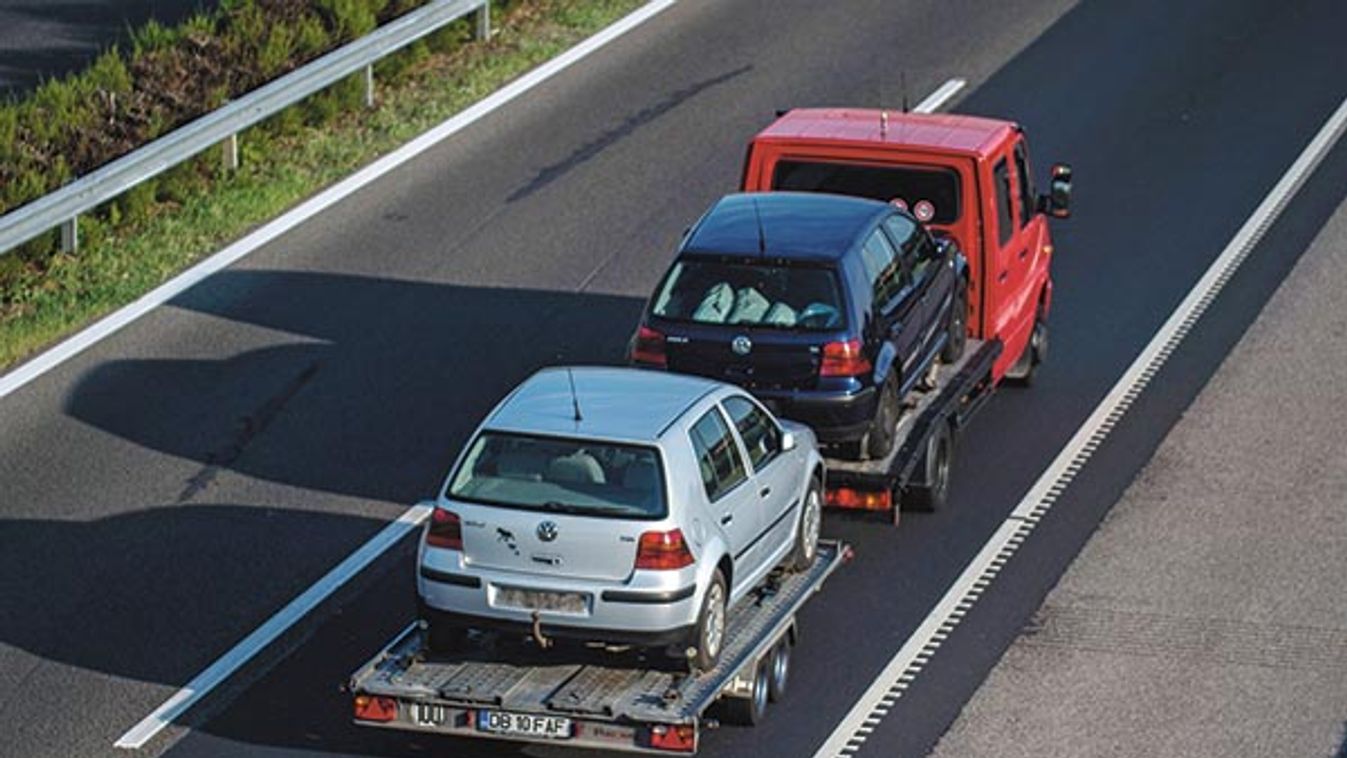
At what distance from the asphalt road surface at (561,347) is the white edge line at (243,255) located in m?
0.13

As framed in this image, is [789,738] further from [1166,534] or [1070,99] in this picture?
[1070,99]

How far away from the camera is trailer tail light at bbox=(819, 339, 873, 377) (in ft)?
60.1

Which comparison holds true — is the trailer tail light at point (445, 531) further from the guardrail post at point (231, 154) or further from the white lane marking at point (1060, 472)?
the guardrail post at point (231, 154)

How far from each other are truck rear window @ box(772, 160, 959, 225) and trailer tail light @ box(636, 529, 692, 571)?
5.73 meters

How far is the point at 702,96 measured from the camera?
95.2ft

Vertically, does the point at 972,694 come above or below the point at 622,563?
below

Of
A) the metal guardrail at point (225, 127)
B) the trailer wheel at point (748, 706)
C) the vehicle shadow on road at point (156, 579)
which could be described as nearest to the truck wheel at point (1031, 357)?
the vehicle shadow on road at point (156, 579)

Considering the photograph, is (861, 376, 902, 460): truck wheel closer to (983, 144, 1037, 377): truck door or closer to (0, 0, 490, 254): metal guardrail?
(983, 144, 1037, 377): truck door

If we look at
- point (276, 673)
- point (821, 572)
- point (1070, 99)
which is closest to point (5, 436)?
point (276, 673)

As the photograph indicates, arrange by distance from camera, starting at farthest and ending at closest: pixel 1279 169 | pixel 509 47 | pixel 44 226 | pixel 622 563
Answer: pixel 509 47 < pixel 1279 169 < pixel 44 226 < pixel 622 563

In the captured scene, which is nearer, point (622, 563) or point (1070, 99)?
point (622, 563)

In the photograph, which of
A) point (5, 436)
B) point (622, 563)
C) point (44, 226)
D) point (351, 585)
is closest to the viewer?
point (622, 563)

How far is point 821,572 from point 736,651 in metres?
1.63

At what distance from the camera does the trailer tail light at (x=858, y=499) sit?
731 inches
